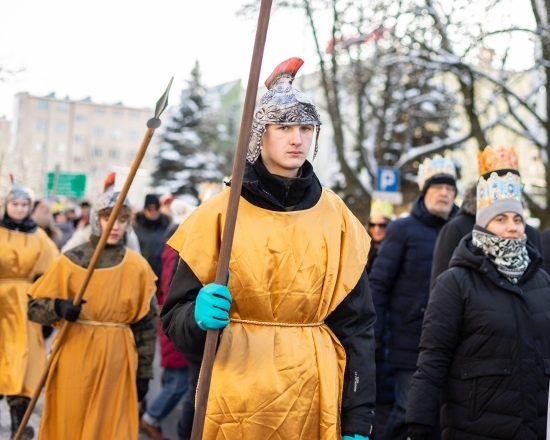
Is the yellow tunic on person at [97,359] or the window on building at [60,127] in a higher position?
the window on building at [60,127]

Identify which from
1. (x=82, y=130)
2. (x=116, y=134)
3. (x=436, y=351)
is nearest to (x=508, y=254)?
(x=436, y=351)

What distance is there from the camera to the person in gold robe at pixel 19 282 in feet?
26.6

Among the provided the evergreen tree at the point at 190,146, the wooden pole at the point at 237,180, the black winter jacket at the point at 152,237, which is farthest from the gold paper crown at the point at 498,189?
the evergreen tree at the point at 190,146

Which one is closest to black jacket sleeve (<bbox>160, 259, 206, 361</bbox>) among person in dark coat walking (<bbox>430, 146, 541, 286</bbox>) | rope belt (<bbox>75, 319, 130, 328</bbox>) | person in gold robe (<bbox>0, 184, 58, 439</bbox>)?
rope belt (<bbox>75, 319, 130, 328</bbox>)

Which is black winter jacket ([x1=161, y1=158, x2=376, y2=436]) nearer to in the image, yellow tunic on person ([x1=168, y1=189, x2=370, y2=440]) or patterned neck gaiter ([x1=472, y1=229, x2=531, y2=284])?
yellow tunic on person ([x1=168, y1=189, x2=370, y2=440])

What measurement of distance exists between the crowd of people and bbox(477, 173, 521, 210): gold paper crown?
14 millimetres

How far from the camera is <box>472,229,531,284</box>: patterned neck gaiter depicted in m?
4.86

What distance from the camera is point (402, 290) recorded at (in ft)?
22.7

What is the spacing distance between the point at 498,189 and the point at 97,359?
2704 mm

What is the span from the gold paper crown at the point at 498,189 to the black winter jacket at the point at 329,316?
1680 mm

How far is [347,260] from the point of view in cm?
372

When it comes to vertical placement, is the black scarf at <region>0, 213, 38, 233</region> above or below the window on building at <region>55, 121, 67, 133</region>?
below

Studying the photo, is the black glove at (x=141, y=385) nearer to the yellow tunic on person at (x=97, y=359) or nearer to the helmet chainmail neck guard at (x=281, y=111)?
the yellow tunic on person at (x=97, y=359)

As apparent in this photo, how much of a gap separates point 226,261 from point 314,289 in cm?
50
